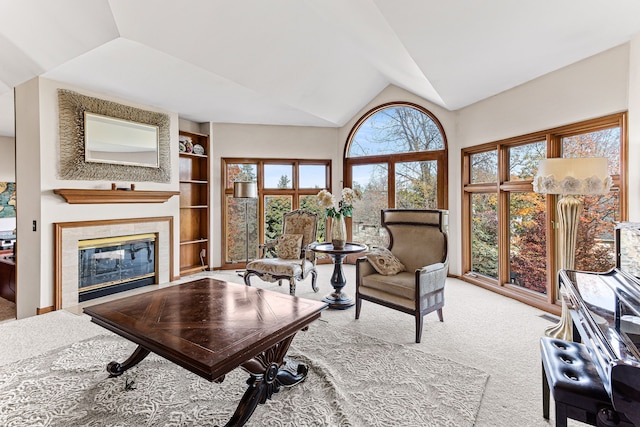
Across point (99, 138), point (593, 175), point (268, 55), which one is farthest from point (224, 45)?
point (593, 175)

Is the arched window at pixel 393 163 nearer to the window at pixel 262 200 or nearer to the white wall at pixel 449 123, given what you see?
the white wall at pixel 449 123

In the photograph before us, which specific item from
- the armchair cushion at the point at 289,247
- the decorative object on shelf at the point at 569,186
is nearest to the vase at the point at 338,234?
the armchair cushion at the point at 289,247

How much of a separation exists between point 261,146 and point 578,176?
4581mm

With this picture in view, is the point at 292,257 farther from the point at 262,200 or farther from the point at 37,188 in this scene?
the point at 37,188

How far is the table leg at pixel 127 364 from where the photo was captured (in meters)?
2.20

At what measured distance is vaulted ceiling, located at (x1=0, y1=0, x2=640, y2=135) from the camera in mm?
2533

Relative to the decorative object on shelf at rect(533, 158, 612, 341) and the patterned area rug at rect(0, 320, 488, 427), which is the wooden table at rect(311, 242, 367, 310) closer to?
the patterned area rug at rect(0, 320, 488, 427)

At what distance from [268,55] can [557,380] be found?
382 centimetres

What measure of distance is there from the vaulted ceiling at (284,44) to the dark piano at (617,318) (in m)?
1.78

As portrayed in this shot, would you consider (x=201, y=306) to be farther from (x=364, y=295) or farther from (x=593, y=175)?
(x=593, y=175)

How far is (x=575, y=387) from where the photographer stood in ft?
4.38

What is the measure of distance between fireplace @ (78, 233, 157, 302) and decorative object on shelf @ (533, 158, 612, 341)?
4.90m

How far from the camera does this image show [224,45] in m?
3.25

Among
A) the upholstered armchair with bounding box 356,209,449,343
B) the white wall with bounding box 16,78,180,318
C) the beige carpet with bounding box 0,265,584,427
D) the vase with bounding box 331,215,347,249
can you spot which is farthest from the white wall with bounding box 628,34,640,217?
the white wall with bounding box 16,78,180,318
